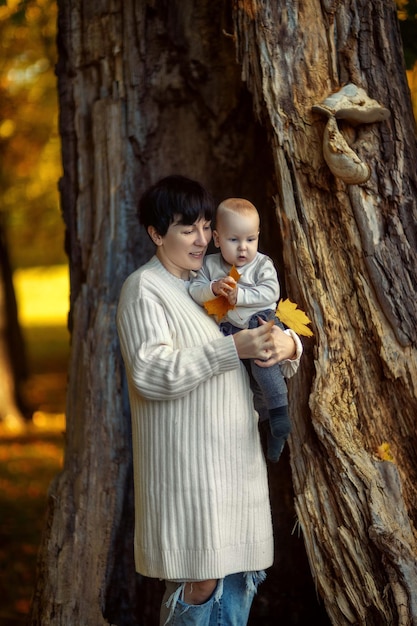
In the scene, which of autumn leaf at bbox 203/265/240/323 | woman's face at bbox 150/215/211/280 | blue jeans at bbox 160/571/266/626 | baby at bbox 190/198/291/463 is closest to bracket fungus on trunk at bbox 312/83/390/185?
baby at bbox 190/198/291/463

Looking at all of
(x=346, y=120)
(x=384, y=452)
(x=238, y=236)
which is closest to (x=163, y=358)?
(x=238, y=236)

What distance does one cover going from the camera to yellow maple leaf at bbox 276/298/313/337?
3.32 meters

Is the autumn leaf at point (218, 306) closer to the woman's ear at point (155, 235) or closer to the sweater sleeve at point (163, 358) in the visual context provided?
the sweater sleeve at point (163, 358)

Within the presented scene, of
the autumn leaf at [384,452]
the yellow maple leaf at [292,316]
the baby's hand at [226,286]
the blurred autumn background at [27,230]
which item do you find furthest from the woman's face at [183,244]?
the blurred autumn background at [27,230]

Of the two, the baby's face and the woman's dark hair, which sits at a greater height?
the woman's dark hair

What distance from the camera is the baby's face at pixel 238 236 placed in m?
3.21

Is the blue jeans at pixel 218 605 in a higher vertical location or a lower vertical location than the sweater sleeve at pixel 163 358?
lower

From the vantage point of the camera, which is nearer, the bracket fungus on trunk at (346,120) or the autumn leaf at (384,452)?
the bracket fungus on trunk at (346,120)

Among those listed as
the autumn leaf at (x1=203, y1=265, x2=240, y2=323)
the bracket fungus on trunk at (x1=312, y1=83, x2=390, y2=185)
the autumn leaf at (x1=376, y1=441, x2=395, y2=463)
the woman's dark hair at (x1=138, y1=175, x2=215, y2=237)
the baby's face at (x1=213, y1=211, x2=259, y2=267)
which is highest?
the bracket fungus on trunk at (x1=312, y1=83, x2=390, y2=185)

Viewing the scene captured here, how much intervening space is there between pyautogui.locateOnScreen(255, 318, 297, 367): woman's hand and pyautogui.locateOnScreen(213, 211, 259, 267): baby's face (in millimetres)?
280

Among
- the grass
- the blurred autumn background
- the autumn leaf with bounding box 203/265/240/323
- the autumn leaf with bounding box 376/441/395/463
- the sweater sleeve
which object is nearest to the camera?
the sweater sleeve

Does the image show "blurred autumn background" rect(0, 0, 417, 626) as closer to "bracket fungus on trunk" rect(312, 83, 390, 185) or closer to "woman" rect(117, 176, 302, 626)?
"bracket fungus on trunk" rect(312, 83, 390, 185)

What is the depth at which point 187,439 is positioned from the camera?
321cm

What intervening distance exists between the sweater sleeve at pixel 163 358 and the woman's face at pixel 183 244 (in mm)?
255
